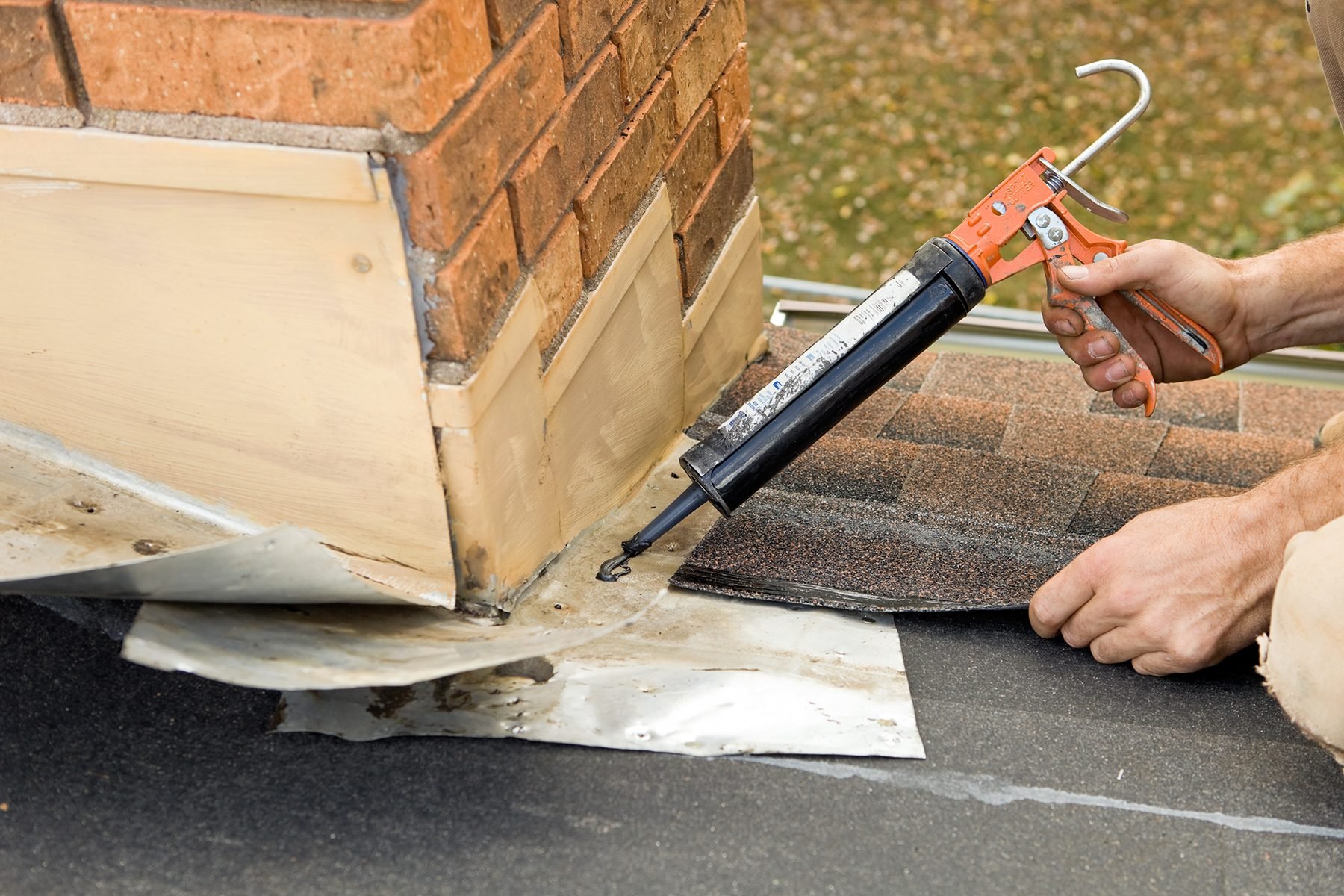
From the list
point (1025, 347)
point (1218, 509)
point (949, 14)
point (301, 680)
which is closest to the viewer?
point (301, 680)

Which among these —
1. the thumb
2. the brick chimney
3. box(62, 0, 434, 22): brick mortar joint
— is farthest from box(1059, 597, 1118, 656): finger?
box(62, 0, 434, 22): brick mortar joint

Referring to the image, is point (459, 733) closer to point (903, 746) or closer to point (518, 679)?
point (518, 679)

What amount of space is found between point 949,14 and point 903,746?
709 cm

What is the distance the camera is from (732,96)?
201cm

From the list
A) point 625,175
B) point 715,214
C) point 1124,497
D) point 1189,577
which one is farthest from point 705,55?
point 1189,577

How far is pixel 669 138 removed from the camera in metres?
1.78

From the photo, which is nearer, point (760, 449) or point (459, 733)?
point (459, 733)

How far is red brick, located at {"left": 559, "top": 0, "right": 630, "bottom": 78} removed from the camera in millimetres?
1442

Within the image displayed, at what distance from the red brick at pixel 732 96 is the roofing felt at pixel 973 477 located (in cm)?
44

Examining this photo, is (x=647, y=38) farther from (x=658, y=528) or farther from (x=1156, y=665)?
(x=1156, y=665)

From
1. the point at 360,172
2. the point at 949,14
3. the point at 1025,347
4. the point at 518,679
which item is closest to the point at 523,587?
the point at 518,679

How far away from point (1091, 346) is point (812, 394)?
0.53m

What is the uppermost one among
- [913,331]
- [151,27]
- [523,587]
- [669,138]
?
[151,27]

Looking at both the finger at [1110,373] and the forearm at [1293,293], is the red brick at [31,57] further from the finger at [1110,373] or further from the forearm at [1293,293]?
the forearm at [1293,293]
